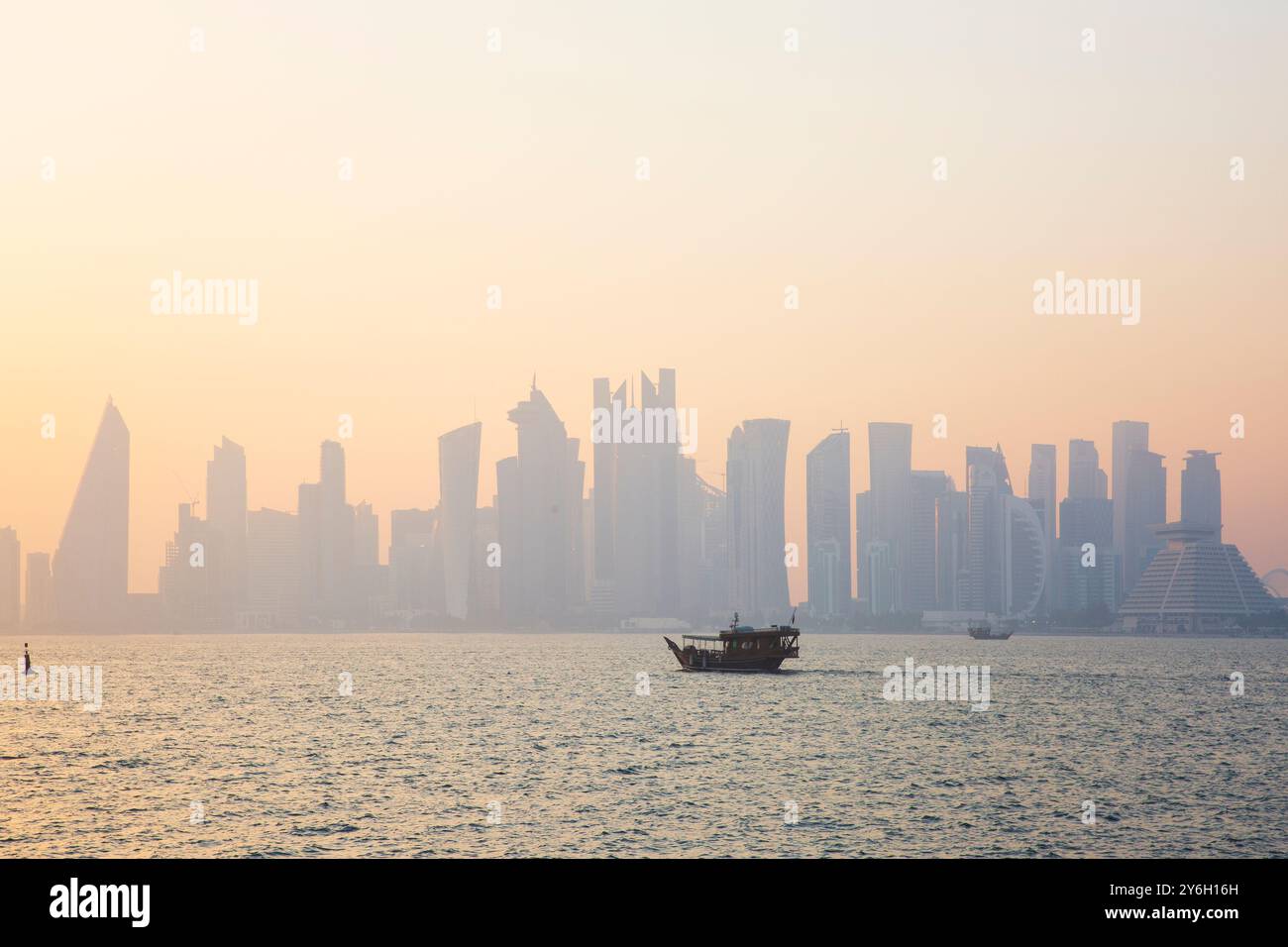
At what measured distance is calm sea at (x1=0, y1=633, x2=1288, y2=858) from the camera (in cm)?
5581

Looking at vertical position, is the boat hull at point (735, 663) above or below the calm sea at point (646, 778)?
below

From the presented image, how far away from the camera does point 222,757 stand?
3445 inches

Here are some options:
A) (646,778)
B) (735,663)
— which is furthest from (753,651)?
(646,778)

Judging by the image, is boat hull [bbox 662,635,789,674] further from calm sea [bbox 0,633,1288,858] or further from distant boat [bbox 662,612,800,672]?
calm sea [bbox 0,633,1288,858]

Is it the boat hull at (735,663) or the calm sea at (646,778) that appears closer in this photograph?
the calm sea at (646,778)

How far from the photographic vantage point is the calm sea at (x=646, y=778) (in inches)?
2197

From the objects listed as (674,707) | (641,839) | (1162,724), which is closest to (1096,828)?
(641,839)

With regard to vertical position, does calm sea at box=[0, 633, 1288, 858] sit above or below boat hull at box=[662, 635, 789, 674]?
above

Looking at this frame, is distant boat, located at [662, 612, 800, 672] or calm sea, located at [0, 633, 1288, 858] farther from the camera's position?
distant boat, located at [662, 612, 800, 672]

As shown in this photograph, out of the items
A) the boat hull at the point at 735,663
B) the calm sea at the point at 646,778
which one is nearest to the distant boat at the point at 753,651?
the boat hull at the point at 735,663

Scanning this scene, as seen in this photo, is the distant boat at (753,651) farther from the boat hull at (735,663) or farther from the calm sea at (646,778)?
the calm sea at (646,778)

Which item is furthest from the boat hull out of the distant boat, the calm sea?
the calm sea
